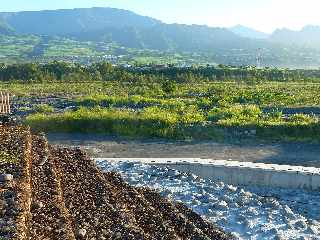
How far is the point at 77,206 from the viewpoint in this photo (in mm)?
9672

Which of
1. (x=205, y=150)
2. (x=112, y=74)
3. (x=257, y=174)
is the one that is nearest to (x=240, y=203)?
(x=257, y=174)

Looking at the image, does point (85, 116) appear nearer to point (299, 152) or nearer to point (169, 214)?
point (299, 152)

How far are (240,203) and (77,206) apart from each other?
11.3 feet

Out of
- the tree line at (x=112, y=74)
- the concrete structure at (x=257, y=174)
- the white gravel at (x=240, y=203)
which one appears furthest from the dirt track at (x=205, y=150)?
the tree line at (x=112, y=74)

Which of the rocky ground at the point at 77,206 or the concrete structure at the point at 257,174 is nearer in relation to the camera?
the rocky ground at the point at 77,206

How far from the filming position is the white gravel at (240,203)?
999cm

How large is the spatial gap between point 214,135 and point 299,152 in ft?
10.5

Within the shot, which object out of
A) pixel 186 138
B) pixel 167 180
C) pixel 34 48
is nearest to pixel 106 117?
pixel 186 138

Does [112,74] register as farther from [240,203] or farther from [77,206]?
[77,206]

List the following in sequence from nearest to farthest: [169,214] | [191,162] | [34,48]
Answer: [169,214] < [191,162] < [34,48]

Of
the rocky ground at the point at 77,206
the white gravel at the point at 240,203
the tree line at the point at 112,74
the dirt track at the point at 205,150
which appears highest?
the rocky ground at the point at 77,206

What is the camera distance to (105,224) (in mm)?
8859

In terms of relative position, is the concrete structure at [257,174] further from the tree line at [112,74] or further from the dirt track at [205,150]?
the tree line at [112,74]

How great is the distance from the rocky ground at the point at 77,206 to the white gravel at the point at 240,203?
1.75 ft
